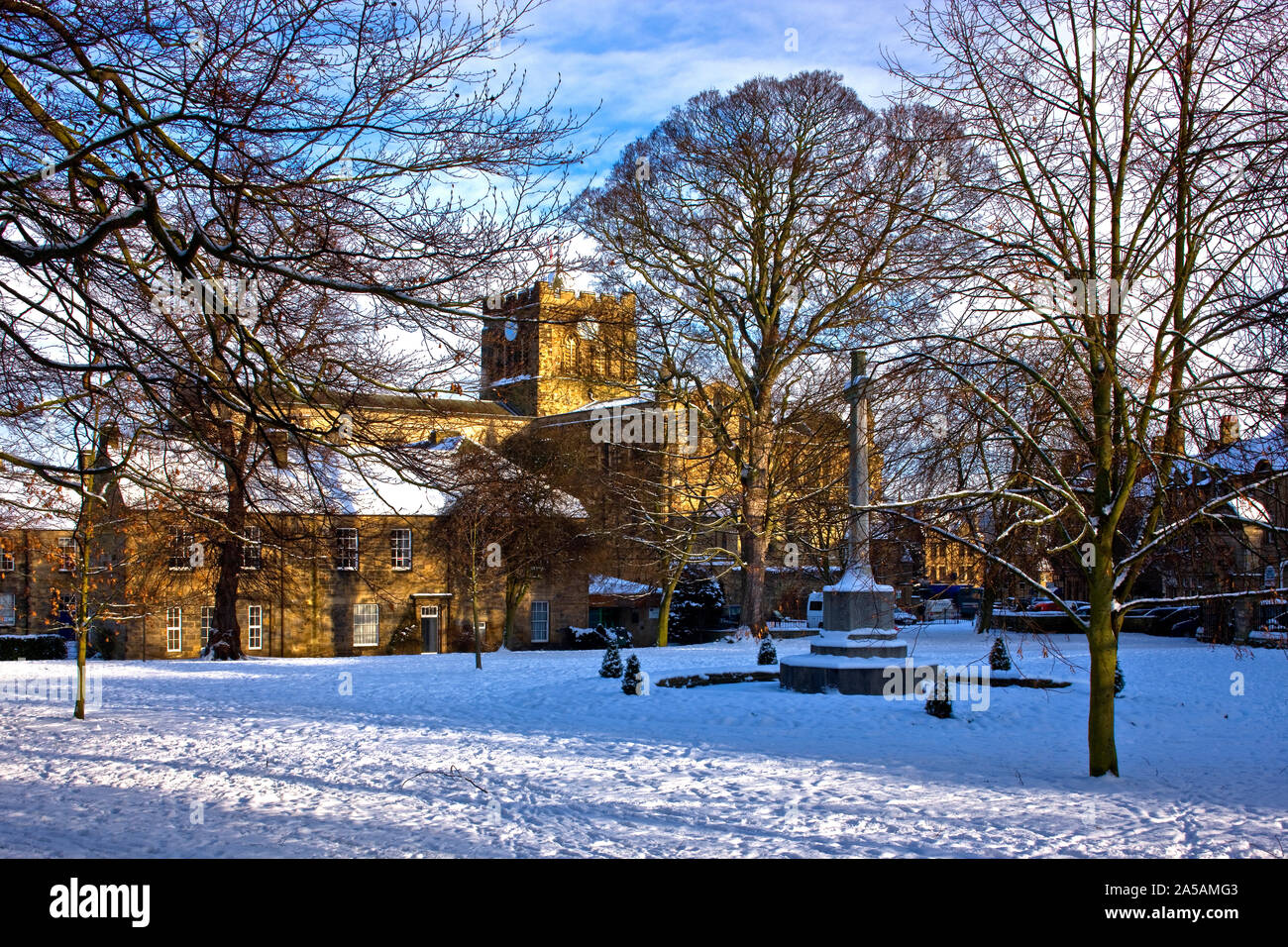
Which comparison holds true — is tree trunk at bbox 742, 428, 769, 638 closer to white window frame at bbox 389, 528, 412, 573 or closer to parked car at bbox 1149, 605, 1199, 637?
white window frame at bbox 389, 528, 412, 573

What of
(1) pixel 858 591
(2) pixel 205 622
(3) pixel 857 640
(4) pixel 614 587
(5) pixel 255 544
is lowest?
(2) pixel 205 622

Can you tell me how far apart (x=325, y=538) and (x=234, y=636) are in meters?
22.0

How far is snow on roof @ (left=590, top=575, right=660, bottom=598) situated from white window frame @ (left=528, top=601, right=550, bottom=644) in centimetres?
251

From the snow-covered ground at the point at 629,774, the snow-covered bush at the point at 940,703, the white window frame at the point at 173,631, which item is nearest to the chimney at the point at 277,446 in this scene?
the snow-covered ground at the point at 629,774

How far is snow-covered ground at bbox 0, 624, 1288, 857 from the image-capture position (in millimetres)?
8477

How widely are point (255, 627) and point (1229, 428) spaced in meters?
35.0

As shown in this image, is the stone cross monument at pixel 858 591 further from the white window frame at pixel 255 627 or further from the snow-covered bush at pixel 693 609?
the snow-covered bush at pixel 693 609

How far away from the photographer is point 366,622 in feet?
131

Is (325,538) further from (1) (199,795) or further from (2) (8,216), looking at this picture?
(2) (8,216)

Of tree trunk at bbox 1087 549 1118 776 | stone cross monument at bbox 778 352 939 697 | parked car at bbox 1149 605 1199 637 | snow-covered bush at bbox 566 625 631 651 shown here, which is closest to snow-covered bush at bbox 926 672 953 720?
stone cross monument at bbox 778 352 939 697

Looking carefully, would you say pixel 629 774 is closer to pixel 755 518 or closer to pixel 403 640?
pixel 755 518

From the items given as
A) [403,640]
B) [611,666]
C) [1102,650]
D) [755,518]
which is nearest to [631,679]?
[611,666]

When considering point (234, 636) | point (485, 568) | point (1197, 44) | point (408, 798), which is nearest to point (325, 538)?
point (408, 798)

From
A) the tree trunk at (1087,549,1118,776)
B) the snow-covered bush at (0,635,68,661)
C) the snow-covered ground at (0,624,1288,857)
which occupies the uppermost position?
the tree trunk at (1087,549,1118,776)
